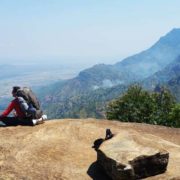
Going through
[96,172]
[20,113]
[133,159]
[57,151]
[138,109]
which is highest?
[20,113]

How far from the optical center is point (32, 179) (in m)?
20.3

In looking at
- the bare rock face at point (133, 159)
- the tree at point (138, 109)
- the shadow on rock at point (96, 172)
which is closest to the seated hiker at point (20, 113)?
the shadow on rock at point (96, 172)

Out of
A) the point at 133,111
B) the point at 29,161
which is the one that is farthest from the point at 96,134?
the point at 133,111

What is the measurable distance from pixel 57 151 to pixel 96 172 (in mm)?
3579

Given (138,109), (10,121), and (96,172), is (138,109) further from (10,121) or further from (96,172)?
(96,172)

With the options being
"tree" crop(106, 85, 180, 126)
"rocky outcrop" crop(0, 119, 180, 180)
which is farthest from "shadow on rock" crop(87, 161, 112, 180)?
"tree" crop(106, 85, 180, 126)

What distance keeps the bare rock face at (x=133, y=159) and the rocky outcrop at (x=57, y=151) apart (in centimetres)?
44

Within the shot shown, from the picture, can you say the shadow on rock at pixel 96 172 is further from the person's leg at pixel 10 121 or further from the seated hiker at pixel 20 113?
the person's leg at pixel 10 121

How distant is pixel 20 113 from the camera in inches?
1131

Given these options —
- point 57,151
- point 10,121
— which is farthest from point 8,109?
point 57,151

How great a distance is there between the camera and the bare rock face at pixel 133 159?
61.2 feet

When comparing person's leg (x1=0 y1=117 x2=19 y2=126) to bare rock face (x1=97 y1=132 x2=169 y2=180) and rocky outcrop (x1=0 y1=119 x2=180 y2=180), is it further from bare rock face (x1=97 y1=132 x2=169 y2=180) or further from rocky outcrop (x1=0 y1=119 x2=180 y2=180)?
bare rock face (x1=97 y1=132 x2=169 y2=180)

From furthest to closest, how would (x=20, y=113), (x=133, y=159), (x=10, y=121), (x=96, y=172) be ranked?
(x=10, y=121)
(x=20, y=113)
(x=96, y=172)
(x=133, y=159)

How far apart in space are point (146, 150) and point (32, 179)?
6.06 meters
